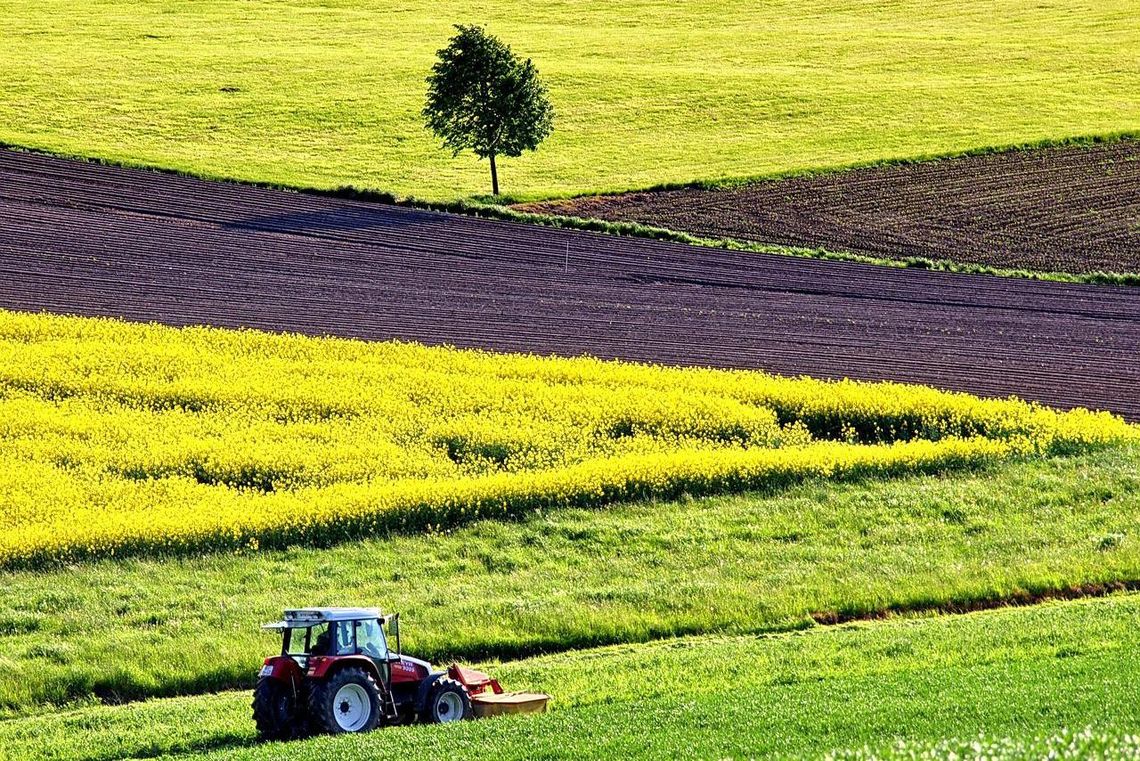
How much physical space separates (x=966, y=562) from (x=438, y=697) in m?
10.7

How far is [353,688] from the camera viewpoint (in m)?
17.0

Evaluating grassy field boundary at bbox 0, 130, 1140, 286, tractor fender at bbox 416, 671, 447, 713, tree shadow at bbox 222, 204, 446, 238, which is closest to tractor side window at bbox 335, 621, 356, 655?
tractor fender at bbox 416, 671, 447, 713

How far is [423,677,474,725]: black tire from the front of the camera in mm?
17375

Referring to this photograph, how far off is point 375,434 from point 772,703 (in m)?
15.3

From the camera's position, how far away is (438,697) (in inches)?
685

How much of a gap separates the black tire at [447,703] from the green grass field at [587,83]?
35.4m

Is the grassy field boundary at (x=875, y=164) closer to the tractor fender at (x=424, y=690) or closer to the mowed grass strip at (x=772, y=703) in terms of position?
the mowed grass strip at (x=772, y=703)

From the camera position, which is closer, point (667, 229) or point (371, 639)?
point (371, 639)

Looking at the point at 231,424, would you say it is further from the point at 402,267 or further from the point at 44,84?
the point at 44,84

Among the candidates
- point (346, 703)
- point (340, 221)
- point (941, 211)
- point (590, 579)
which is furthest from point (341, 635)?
point (941, 211)

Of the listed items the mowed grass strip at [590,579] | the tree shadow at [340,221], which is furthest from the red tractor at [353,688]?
the tree shadow at [340,221]

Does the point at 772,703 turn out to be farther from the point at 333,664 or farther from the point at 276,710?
the point at 276,710

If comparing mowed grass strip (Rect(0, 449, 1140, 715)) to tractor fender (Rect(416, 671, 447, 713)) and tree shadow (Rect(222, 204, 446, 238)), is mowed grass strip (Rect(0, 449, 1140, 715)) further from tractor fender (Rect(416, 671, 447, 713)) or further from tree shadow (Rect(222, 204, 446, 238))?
tree shadow (Rect(222, 204, 446, 238))

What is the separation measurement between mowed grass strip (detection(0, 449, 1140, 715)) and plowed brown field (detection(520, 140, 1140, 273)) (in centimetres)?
2026
